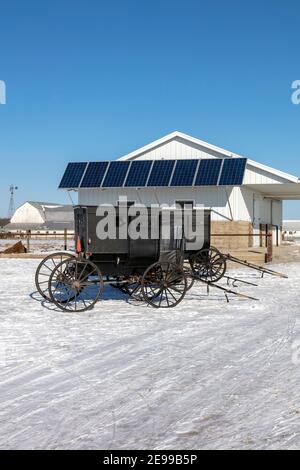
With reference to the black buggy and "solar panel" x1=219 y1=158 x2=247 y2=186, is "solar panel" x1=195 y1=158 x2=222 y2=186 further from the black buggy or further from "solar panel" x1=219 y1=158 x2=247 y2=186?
the black buggy

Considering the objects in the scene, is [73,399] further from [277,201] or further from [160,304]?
[277,201]

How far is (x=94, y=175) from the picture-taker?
94.6 feet

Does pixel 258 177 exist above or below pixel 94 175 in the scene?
below

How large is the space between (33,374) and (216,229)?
21.4 m

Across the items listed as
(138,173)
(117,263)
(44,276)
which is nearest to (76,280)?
(117,263)

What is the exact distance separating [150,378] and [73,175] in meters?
24.0

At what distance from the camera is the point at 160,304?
1166cm

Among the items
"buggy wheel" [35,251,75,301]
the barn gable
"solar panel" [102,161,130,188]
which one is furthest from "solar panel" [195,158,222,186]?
"buggy wheel" [35,251,75,301]

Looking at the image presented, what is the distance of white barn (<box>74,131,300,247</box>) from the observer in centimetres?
2725

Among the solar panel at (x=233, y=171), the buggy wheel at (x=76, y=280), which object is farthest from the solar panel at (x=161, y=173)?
the buggy wheel at (x=76, y=280)

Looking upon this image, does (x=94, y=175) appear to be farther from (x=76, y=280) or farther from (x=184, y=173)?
(x=76, y=280)

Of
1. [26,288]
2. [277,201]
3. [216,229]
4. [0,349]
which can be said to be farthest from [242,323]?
[277,201]

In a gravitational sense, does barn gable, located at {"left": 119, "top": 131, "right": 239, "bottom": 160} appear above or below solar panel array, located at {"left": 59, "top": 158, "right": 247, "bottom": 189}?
above

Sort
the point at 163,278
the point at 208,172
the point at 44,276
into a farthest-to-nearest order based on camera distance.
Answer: the point at 208,172, the point at 44,276, the point at 163,278
